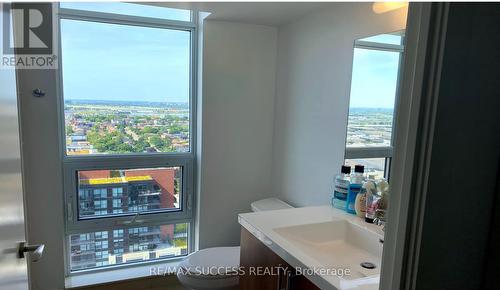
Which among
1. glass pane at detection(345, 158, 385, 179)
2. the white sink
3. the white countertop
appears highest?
glass pane at detection(345, 158, 385, 179)

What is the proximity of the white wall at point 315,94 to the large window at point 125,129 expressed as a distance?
0.73 m

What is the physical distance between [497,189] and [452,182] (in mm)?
134

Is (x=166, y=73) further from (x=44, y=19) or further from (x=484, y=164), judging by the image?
(x=484, y=164)

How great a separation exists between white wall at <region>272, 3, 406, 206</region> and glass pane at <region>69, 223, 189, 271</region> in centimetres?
95

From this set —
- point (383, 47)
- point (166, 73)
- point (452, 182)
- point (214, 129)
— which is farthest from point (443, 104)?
point (166, 73)

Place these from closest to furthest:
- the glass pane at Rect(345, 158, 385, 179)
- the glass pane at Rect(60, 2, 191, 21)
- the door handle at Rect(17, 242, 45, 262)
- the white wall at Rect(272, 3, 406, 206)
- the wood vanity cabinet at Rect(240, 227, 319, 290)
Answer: the door handle at Rect(17, 242, 45, 262) → the wood vanity cabinet at Rect(240, 227, 319, 290) → the glass pane at Rect(345, 158, 385, 179) → the white wall at Rect(272, 3, 406, 206) → the glass pane at Rect(60, 2, 191, 21)

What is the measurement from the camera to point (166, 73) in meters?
2.45

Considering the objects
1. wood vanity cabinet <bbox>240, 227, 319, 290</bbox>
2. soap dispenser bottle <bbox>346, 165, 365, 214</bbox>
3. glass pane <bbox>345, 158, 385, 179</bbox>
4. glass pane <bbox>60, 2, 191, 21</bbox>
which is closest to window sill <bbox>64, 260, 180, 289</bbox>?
wood vanity cabinet <bbox>240, 227, 319, 290</bbox>

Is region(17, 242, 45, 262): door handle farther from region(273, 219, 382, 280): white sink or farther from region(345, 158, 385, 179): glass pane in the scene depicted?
region(345, 158, 385, 179): glass pane

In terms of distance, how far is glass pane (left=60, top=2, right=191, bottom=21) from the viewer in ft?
7.09

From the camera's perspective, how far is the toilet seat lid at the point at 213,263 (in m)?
1.96

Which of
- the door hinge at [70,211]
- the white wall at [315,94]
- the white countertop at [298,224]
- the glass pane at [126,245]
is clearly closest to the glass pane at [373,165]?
the white wall at [315,94]

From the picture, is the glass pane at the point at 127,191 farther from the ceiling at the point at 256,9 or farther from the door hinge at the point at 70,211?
the ceiling at the point at 256,9

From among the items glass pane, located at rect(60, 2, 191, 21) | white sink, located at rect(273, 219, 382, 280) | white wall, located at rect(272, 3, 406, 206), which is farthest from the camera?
glass pane, located at rect(60, 2, 191, 21)
